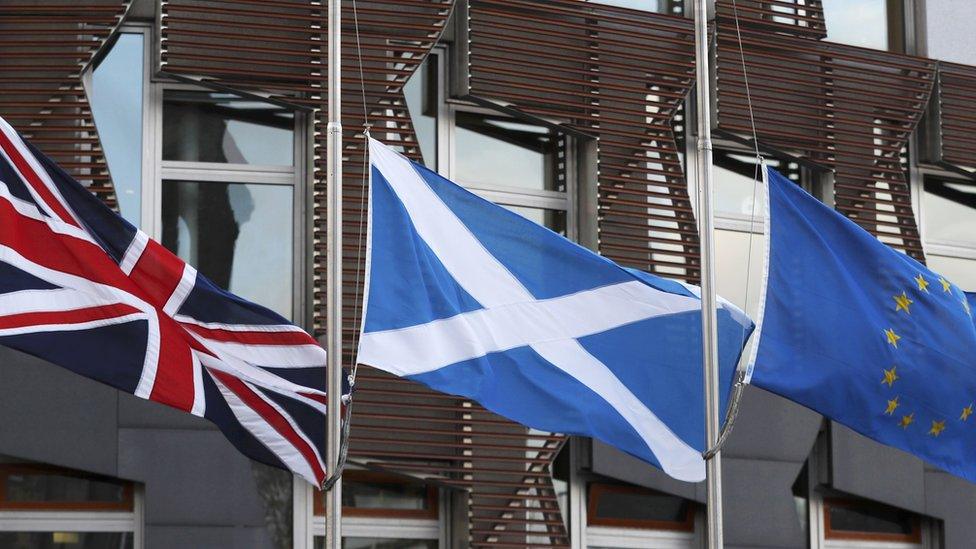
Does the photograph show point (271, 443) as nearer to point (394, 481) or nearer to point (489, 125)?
point (394, 481)

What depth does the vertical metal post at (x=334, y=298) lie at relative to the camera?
10.6m

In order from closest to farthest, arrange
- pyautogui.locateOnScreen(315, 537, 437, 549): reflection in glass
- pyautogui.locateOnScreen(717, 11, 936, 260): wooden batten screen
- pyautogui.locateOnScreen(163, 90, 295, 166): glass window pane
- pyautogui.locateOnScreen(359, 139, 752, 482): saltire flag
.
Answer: pyautogui.locateOnScreen(359, 139, 752, 482): saltire flag
pyautogui.locateOnScreen(315, 537, 437, 549): reflection in glass
pyautogui.locateOnScreen(163, 90, 295, 166): glass window pane
pyautogui.locateOnScreen(717, 11, 936, 260): wooden batten screen

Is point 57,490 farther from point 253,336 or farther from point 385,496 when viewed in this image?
point 253,336

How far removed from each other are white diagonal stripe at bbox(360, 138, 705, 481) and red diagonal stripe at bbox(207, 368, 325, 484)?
0.92 metres

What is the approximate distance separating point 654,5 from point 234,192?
13.7 ft

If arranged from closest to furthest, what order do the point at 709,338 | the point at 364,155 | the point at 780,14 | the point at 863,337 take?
the point at 709,338 < the point at 863,337 < the point at 364,155 < the point at 780,14

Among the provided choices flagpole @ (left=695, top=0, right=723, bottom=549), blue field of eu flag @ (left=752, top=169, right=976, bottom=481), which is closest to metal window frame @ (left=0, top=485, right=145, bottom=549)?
flagpole @ (left=695, top=0, right=723, bottom=549)

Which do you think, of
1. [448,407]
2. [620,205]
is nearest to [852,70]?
[620,205]

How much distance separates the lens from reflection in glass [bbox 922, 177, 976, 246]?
680 inches

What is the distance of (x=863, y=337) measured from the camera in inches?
467

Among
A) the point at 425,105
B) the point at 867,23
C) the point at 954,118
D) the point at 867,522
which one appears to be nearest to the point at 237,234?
the point at 425,105

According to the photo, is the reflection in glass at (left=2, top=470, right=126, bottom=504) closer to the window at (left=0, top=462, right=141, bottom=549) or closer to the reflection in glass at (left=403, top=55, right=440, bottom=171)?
the window at (left=0, top=462, right=141, bottom=549)

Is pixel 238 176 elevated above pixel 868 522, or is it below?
above

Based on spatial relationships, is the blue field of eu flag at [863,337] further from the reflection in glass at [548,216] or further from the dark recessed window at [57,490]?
the dark recessed window at [57,490]
